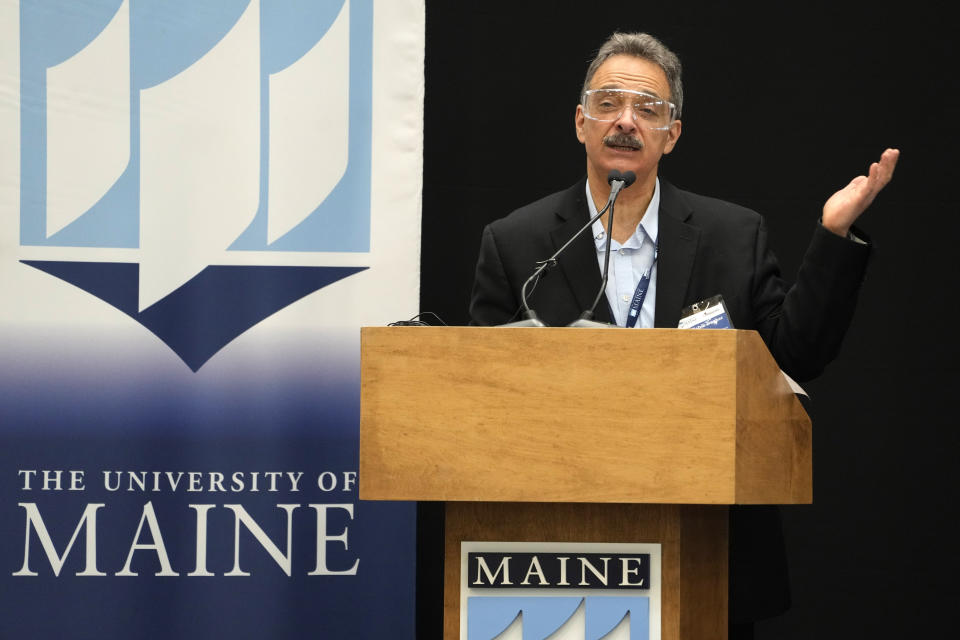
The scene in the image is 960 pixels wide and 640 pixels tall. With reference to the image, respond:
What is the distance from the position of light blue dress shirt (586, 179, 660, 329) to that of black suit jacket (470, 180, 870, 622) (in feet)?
0.09

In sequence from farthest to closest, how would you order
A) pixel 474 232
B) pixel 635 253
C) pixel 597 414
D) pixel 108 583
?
pixel 474 232
pixel 108 583
pixel 635 253
pixel 597 414

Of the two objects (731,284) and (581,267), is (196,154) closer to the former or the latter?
(581,267)

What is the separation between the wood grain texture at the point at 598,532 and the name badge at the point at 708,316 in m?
0.30

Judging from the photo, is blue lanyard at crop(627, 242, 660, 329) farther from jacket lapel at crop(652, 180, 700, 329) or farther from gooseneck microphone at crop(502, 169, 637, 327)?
gooseneck microphone at crop(502, 169, 637, 327)

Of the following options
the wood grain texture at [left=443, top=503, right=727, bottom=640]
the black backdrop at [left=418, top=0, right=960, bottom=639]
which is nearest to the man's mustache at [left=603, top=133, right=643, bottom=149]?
the wood grain texture at [left=443, top=503, right=727, bottom=640]

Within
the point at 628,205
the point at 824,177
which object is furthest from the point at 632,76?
the point at 824,177

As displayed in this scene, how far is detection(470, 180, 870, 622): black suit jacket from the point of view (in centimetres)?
201

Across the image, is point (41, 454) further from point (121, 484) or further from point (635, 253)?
point (635, 253)

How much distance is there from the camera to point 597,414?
159 centimetres

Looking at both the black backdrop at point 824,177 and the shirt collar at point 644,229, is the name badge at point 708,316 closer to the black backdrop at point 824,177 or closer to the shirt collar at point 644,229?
the shirt collar at point 644,229

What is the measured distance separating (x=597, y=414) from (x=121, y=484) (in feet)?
5.50

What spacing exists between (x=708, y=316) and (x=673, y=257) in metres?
0.41

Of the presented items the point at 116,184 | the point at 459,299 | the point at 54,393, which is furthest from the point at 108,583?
the point at 459,299

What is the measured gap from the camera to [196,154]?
113 inches
